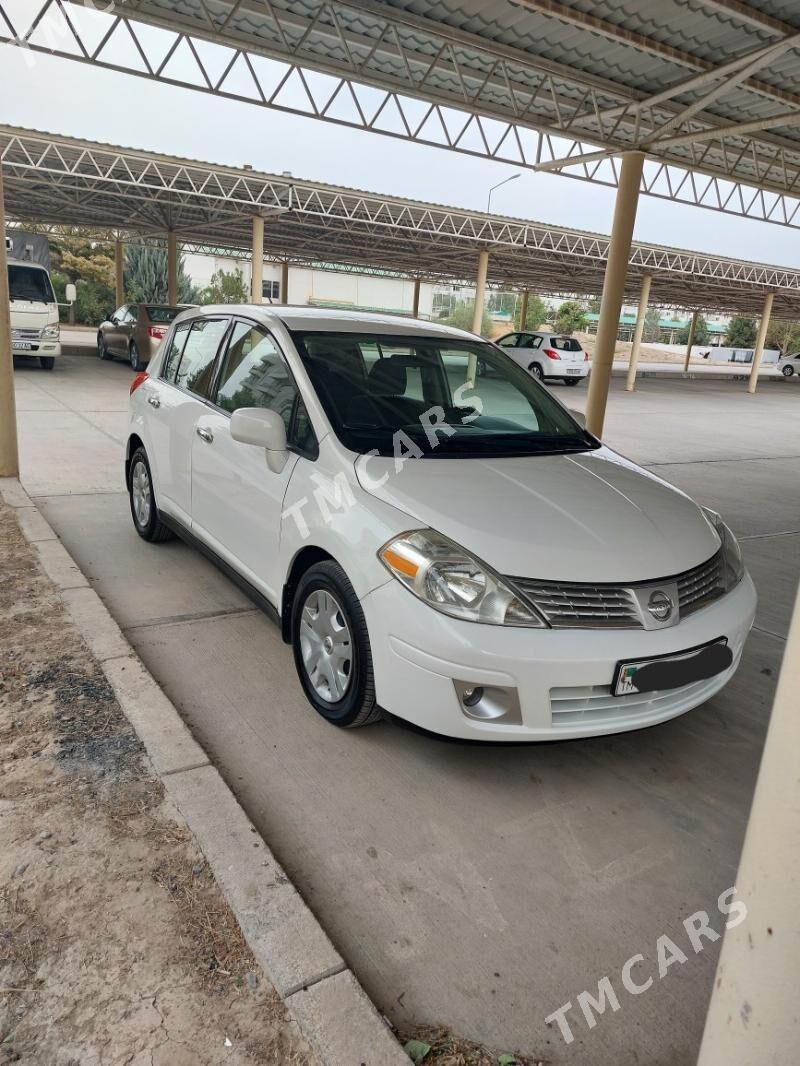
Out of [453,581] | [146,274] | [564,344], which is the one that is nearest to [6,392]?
[453,581]

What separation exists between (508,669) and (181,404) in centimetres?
287

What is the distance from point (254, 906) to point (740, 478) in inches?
362

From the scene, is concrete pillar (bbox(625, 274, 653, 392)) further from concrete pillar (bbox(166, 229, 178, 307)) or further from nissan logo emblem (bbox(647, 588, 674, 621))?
nissan logo emblem (bbox(647, 588, 674, 621))

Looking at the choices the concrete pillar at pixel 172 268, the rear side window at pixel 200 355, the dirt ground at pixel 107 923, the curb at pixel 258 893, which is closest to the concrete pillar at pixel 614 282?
the rear side window at pixel 200 355

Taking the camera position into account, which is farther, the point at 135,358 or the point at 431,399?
the point at 135,358

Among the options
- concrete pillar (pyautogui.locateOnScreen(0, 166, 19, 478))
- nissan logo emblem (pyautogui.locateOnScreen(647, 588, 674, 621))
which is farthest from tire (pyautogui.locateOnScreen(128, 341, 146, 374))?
nissan logo emblem (pyautogui.locateOnScreen(647, 588, 674, 621))

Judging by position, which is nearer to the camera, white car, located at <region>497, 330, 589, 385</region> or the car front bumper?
the car front bumper

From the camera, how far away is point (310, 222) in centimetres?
2328

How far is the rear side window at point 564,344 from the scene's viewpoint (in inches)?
904

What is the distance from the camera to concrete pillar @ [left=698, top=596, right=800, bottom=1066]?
4.05ft

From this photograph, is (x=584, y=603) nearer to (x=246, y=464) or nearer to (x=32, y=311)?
(x=246, y=464)

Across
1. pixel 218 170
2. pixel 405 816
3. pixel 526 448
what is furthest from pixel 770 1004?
pixel 218 170

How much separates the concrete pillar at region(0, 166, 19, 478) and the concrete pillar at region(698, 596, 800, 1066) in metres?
6.43

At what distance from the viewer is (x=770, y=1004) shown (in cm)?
126
